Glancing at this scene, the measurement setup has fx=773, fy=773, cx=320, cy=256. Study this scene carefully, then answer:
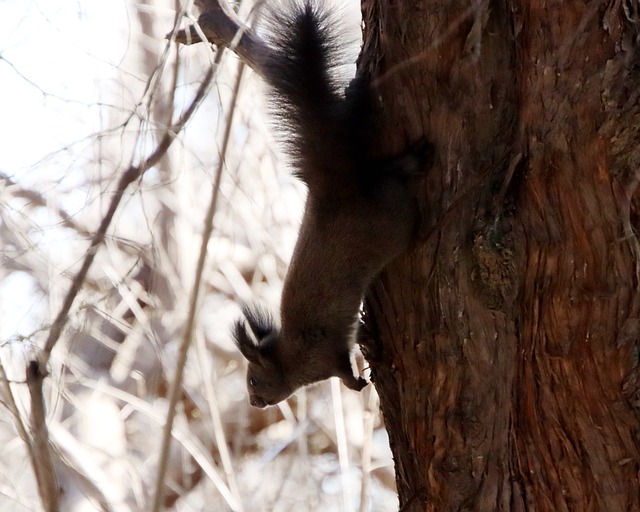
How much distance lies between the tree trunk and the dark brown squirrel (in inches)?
3.5

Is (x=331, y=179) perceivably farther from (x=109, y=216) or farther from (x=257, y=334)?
(x=257, y=334)

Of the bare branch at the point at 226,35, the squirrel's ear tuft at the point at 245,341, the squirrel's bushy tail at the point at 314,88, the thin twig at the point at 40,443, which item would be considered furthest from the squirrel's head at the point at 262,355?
the thin twig at the point at 40,443

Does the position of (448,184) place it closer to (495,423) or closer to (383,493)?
(495,423)

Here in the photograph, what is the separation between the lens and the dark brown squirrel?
6.93ft

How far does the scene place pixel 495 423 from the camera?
188cm

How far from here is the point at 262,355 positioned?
10.0ft

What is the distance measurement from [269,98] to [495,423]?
1.14 metres

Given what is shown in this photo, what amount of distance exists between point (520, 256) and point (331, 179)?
75 cm

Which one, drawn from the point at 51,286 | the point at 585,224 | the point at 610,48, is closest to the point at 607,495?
the point at 585,224

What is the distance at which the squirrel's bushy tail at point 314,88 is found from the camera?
2166 millimetres

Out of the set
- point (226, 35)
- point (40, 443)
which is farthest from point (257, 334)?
point (40, 443)

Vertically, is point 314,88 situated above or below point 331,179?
above

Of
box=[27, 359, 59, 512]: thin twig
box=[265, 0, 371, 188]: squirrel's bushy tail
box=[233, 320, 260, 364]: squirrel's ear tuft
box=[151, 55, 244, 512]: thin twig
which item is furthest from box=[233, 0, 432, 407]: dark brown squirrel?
box=[27, 359, 59, 512]: thin twig

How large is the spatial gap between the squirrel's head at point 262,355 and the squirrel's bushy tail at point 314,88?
92cm
